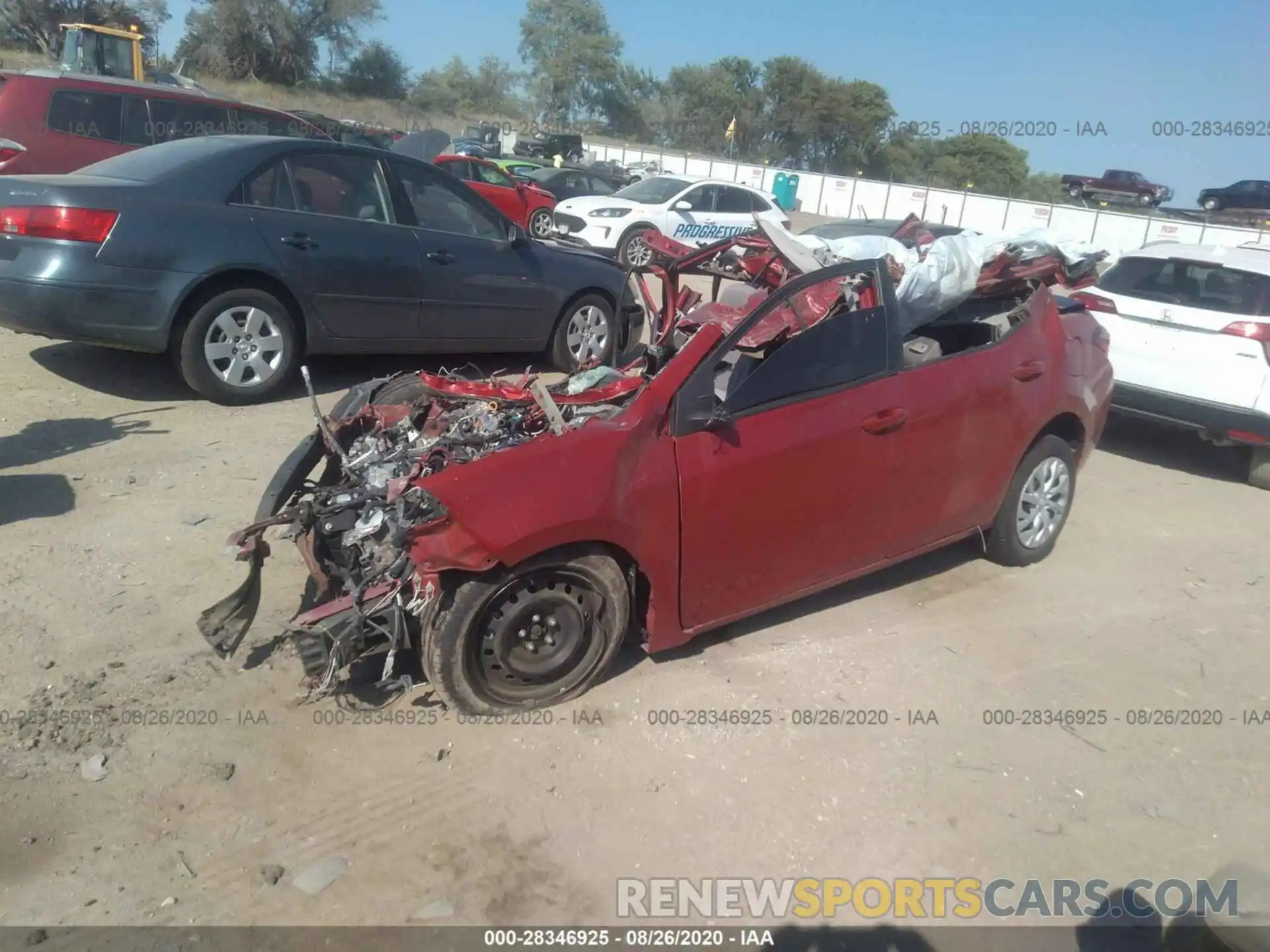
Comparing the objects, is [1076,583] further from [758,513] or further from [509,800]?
[509,800]

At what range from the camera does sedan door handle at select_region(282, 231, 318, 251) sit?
21.0 feet

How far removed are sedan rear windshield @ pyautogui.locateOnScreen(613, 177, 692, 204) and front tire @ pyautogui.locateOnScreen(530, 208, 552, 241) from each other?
5.05 feet

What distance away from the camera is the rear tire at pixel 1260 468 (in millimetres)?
7328

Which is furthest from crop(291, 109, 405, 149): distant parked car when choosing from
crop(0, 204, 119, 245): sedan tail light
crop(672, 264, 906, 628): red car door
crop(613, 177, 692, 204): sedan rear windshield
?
crop(672, 264, 906, 628): red car door

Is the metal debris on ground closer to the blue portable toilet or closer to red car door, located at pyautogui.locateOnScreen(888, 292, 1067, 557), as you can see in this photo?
red car door, located at pyautogui.locateOnScreen(888, 292, 1067, 557)

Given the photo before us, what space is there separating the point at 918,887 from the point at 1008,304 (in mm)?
3402

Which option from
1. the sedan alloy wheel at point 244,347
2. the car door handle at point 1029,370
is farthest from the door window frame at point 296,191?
the car door handle at point 1029,370

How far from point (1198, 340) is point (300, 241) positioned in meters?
6.50

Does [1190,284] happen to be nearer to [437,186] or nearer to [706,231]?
[437,186]

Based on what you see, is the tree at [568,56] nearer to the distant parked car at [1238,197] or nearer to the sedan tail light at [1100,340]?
the distant parked car at [1238,197]

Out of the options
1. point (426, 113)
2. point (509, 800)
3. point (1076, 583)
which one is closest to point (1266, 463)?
point (1076, 583)

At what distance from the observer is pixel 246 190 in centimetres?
635

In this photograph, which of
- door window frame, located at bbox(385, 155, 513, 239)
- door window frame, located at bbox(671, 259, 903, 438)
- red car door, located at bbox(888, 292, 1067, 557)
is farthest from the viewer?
door window frame, located at bbox(385, 155, 513, 239)

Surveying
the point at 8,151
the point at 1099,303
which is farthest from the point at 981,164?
the point at 8,151
